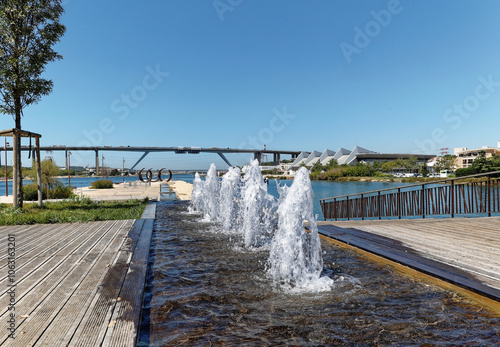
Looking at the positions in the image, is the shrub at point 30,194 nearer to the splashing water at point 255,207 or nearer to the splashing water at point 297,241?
the splashing water at point 255,207

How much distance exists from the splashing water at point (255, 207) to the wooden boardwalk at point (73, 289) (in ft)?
6.79

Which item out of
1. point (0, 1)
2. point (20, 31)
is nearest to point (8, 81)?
point (20, 31)

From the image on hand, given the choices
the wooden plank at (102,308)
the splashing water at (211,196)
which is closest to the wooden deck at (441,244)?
the wooden plank at (102,308)

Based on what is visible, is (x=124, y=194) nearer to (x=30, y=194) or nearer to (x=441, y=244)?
(x=30, y=194)

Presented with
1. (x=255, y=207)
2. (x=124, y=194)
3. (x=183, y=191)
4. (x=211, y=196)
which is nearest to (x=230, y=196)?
(x=211, y=196)

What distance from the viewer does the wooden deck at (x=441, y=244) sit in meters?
3.63

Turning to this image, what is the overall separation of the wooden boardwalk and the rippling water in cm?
24

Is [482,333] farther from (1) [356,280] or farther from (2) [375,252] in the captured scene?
(2) [375,252]

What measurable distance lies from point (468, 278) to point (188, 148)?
92464 millimetres

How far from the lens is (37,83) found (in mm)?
10758

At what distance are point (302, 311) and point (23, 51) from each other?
1264 centimetres

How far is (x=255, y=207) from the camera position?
6.96m

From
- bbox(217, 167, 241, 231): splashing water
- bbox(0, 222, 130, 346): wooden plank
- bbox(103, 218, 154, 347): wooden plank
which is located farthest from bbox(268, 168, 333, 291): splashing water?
bbox(217, 167, 241, 231): splashing water

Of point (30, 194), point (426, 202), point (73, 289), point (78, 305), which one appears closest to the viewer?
point (78, 305)
